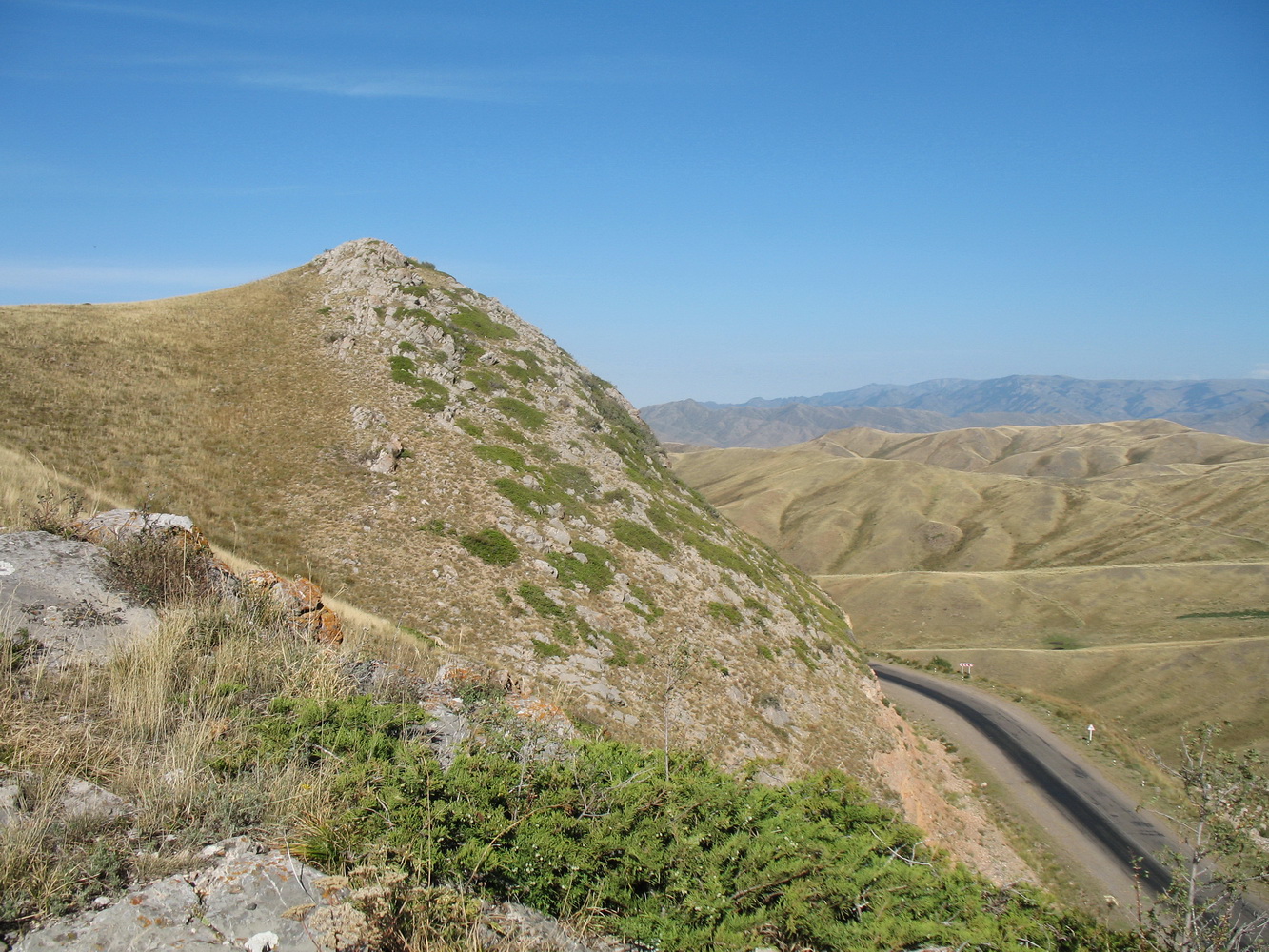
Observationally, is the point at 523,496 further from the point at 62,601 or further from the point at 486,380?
the point at 62,601

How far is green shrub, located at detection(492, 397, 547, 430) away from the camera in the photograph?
116 feet

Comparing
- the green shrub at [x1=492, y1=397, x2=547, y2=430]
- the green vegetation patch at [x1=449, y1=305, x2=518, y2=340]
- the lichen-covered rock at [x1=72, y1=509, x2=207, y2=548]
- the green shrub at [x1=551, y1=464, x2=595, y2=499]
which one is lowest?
the green shrub at [x1=551, y1=464, x2=595, y2=499]

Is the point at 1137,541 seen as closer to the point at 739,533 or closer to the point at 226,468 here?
the point at 739,533

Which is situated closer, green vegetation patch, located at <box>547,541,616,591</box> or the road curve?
green vegetation patch, located at <box>547,541,616,591</box>

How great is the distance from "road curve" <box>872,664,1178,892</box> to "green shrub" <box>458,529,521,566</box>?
74.8ft

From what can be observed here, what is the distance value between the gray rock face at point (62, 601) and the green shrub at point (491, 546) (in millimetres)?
15374

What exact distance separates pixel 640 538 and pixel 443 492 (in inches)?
388

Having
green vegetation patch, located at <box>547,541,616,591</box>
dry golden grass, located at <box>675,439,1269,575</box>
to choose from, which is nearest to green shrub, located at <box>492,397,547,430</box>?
green vegetation patch, located at <box>547,541,616,591</box>

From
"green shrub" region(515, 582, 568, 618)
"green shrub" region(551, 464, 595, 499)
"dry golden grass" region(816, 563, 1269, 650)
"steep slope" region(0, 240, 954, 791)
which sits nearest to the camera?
"steep slope" region(0, 240, 954, 791)

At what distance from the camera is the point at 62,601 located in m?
8.05

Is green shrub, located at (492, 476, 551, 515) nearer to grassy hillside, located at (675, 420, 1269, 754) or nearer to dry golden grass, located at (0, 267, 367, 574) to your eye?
dry golden grass, located at (0, 267, 367, 574)

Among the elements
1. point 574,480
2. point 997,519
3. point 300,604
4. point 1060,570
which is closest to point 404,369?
point 574,480

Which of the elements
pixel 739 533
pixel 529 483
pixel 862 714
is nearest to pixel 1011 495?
pixel 739 533

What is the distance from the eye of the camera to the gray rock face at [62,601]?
7430mm
